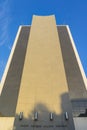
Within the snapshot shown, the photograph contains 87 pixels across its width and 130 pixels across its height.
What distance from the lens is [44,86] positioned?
19.2 metres

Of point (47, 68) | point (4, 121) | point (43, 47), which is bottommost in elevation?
point (4, 121)

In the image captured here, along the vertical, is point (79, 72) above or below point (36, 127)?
above

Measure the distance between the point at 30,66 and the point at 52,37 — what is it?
762 cm

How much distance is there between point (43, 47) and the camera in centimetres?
2508

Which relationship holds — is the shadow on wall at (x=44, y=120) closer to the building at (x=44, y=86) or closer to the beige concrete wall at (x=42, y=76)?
the building at (x=44, y=86)

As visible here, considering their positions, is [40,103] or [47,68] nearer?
[40,103]

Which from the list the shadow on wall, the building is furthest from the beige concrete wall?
the shadow on wall

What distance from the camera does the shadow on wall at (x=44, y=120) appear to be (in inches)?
606

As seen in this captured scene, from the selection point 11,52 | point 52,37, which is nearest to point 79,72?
point 52,37

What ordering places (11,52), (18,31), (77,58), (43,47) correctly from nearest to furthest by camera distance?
(43,47), (77,58), (11,52), (18,31)

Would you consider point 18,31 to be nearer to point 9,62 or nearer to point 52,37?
point 9,62

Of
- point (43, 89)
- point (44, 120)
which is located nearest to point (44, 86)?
point (43, 89)

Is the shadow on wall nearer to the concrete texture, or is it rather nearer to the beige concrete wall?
the concrete texture

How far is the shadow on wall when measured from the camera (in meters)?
15.4
